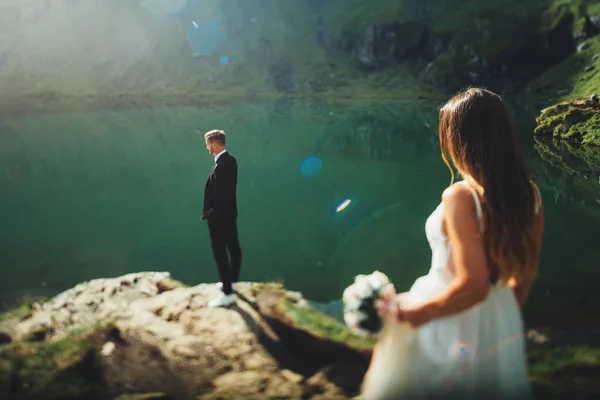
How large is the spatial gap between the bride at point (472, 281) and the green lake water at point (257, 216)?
1116 centimetres

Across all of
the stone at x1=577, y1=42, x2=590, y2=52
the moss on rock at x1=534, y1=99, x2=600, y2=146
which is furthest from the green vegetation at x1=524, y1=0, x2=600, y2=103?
the moss on rock at x1=534, y1=99, x2=600, y2=146

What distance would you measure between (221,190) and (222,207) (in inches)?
14.8

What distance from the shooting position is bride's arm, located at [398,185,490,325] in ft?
10.1

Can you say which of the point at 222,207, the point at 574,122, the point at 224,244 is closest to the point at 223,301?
the point at 224,244

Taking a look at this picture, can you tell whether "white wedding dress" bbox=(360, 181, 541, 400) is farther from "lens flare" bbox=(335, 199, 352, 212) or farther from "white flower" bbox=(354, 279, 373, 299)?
"lens flare" bbox=(335, 199, 352, 212)

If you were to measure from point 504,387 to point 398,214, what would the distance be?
70.0 feet

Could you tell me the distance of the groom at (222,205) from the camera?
8.76m

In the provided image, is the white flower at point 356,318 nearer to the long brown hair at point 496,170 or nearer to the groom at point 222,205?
the long brown hair at point 496,170

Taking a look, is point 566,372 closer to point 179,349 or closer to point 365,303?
point 365,303

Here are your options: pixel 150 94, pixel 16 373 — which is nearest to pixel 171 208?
pixel 16 373

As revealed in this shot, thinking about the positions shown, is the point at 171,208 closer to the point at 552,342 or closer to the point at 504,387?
the point at 552,342

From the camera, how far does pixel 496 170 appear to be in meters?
3.28

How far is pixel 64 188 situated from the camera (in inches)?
1247

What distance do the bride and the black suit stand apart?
5.64 meters
